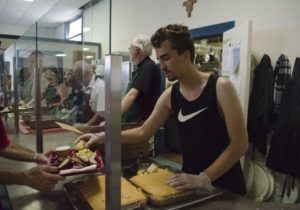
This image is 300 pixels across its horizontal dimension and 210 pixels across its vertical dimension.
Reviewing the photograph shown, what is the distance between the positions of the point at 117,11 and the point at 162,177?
4508 mm

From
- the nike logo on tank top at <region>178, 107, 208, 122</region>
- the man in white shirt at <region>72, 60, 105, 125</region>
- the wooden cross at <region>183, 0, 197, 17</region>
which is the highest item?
the wooden cross at <region>183, 0, 197, 17</region>

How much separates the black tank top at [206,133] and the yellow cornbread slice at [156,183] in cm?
18

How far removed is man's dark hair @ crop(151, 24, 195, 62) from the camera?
1122 millimetres

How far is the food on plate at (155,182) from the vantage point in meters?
0.87

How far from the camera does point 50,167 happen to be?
0.89 metres

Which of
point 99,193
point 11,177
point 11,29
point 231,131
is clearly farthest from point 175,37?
point 11,29

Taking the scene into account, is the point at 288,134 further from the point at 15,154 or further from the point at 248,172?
the point at 15,154

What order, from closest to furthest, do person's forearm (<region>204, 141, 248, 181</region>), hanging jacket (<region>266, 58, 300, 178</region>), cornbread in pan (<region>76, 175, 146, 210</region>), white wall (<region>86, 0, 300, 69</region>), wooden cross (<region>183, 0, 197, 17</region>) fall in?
cornbread in pan (<region>76, 175, 146, 210</region>) → person's forearm (<region>204, 141, 248, 181</region>) → hanging jacket (<region>266, 58, 300, 178</region>) → white wall (<region>86, 0, 300, 69</region>) → wooden cross (<region>183, 0, 197, 17</region>)

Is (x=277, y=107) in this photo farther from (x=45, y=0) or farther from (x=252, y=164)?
(x=45, y=0)

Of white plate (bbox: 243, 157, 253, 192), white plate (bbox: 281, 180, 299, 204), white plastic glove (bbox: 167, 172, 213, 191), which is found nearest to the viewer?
white plastic glove (bbox: 167, 172, 213, 191)

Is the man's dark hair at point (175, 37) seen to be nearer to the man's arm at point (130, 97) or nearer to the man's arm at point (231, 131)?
the man's arm at point (231, 131)

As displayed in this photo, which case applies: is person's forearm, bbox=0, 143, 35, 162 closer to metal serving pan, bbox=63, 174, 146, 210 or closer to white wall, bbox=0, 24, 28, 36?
Result: metal serving pan, bbox=63, 174, 146, 210

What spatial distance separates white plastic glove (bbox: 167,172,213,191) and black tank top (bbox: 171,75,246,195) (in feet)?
0.64

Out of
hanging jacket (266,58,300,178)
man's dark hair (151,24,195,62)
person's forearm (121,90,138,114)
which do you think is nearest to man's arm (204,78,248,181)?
man's dark hair (151,24,195,62)
